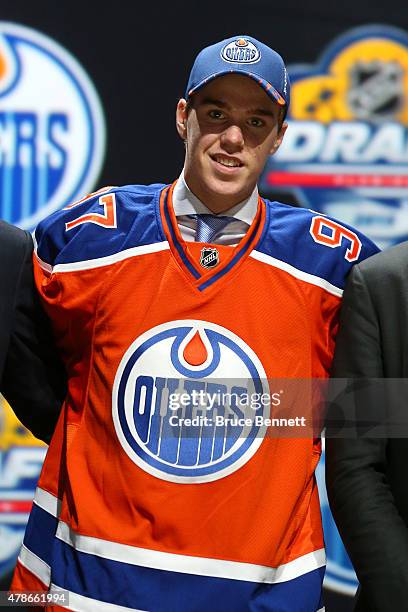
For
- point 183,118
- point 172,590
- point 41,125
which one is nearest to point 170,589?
point 172,590

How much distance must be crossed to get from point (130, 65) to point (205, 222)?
1.19m

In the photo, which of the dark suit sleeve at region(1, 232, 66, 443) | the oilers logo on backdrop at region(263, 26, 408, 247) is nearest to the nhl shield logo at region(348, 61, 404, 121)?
the oilers logo on backdrop at region(263, 26, 408, 247)

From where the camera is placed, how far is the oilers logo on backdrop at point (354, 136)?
276cm

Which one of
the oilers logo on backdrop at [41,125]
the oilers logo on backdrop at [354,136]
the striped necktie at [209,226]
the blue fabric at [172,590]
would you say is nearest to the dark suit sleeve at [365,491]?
the blue fabric at [172,590]

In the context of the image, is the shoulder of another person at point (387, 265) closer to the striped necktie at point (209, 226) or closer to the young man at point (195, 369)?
the young man at point (195, 369)

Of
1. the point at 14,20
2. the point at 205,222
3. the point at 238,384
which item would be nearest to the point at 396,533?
the point at 238,384

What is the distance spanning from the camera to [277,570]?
1.55 meters

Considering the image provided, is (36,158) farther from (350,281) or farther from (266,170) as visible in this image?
(350,281)

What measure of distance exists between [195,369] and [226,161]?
35 centimetres

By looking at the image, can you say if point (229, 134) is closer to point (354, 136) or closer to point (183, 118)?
point (183, 118)

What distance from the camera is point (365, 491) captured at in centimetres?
152

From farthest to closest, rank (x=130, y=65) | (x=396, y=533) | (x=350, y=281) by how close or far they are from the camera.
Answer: (x=130, y=65)
(x=350, y=281)
(x=396, y=533)

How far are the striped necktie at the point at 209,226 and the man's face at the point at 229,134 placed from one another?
30 mm

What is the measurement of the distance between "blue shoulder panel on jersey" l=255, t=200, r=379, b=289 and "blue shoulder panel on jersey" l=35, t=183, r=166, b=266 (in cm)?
20
